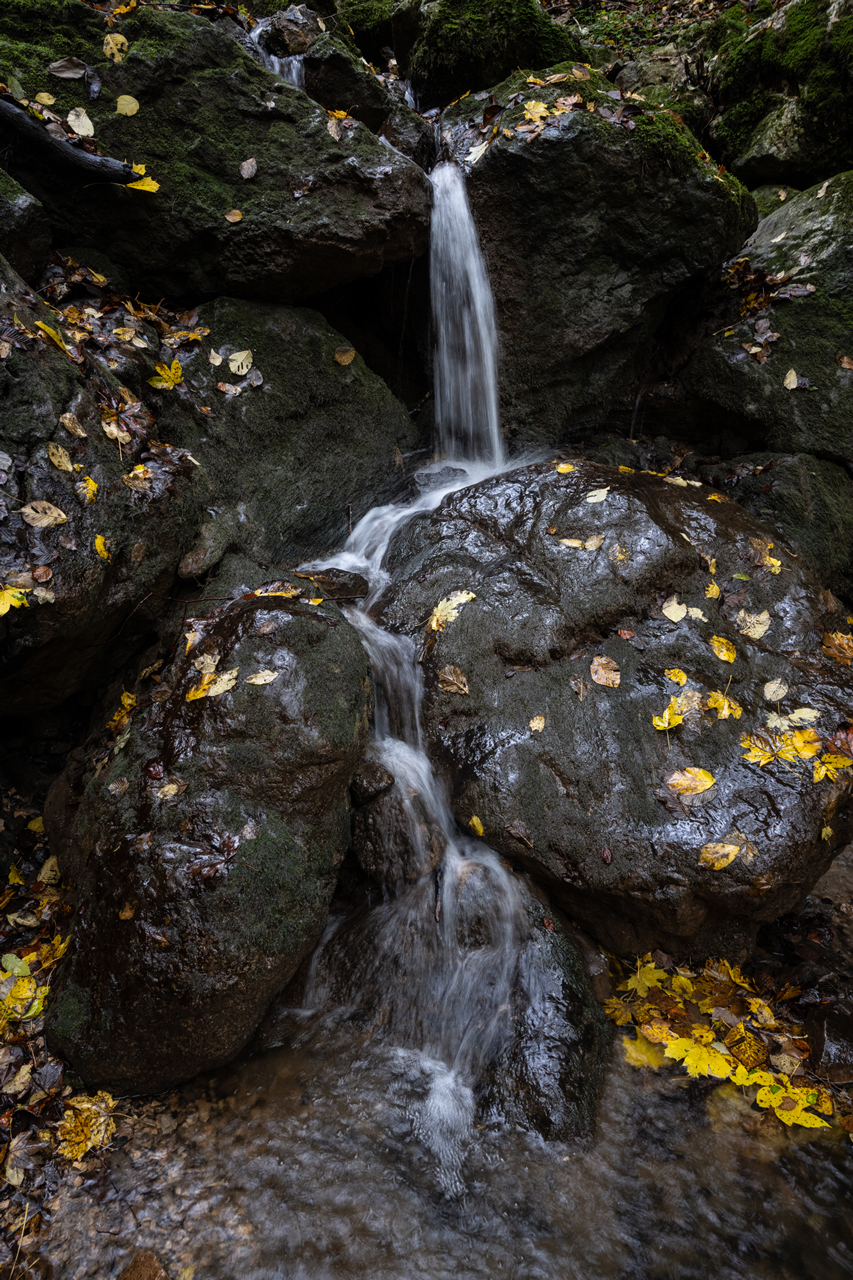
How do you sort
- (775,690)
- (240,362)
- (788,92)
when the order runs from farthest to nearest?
(788,92) → (240,362) → (775,690)

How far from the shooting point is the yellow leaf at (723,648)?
3.30 metres

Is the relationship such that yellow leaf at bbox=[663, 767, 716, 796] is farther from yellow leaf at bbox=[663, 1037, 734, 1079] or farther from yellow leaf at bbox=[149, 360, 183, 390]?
yellow leaf at bbox=[149, 360, 183, 390]

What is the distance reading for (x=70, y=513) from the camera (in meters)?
2.68

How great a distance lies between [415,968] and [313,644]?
5.20 ft

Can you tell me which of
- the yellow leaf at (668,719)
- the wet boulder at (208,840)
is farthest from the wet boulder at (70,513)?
the yellow leaf at (668,719)

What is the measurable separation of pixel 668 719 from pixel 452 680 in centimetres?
111

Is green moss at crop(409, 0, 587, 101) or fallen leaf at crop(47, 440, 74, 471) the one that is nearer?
fallen leaf at crop(47, 440, 74, 471)

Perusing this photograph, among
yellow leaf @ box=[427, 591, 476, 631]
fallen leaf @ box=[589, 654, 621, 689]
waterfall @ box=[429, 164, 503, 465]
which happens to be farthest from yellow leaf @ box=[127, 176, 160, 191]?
fallen leaf @ box=[589, 654, 621, 689]

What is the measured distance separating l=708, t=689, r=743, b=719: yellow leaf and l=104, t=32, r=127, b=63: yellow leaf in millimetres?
5190

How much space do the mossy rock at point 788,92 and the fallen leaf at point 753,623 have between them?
4.79 m

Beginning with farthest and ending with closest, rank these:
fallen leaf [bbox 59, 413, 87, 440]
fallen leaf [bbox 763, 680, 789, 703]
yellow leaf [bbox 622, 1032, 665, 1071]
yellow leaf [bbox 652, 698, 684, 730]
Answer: fallen leaf [bbox 763, 680, 789, 703], yellow leaf [bbox 652, 698, 684, 730], fallen leaf [bbox 59, 413, 87, 440], yellow leaf [bbox 622, 1032, 665, 1071]

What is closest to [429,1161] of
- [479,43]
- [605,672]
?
[605,672]

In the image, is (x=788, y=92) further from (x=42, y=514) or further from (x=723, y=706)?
(x=42, y=514)

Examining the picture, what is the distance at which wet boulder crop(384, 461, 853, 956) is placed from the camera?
108 inches
